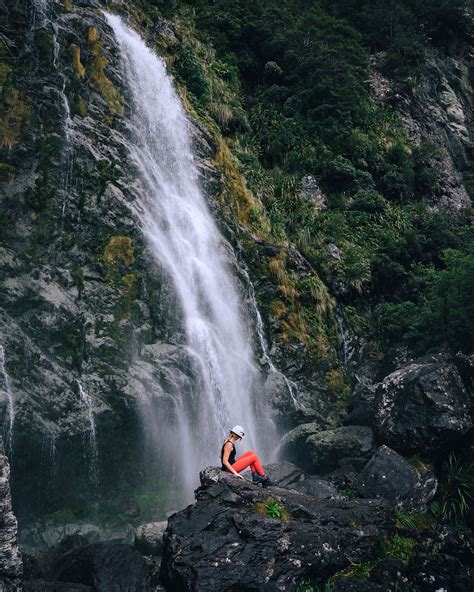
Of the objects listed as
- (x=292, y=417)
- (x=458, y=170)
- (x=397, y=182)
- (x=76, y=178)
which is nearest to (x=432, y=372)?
(x=292, y=417)

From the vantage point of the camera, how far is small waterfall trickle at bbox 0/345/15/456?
11062 mm

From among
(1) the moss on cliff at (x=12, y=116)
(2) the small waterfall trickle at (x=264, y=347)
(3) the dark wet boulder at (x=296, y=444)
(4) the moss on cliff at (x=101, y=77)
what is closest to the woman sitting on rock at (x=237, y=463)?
(3) the dark wet boulder at (x=296, y=444)

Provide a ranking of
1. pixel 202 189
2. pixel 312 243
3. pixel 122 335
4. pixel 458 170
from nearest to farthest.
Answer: pixel 122 335, pixel 202 189, pixel 312 243, pixel 458 170

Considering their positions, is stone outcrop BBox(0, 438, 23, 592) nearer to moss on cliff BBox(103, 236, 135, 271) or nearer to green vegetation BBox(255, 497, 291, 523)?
green vegetation BBox(255, 497, 291, 523)

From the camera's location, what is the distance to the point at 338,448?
12.8 metres

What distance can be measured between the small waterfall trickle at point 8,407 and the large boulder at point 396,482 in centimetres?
668

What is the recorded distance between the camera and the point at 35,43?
14.7 meters

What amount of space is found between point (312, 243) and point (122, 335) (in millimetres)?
9433

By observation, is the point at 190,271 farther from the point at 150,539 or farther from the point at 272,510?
the point at 272,510

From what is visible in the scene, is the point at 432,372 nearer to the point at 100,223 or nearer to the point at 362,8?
the point at 100,223

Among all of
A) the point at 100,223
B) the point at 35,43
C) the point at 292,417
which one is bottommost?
the point at 292,417

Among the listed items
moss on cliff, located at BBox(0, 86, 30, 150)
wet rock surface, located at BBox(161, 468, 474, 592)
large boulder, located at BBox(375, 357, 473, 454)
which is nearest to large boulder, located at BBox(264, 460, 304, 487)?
large boulder, located at BBox(375, 357, 473, 454)

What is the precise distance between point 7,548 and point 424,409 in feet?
25.8

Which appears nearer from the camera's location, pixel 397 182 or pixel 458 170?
pixel 397 182
